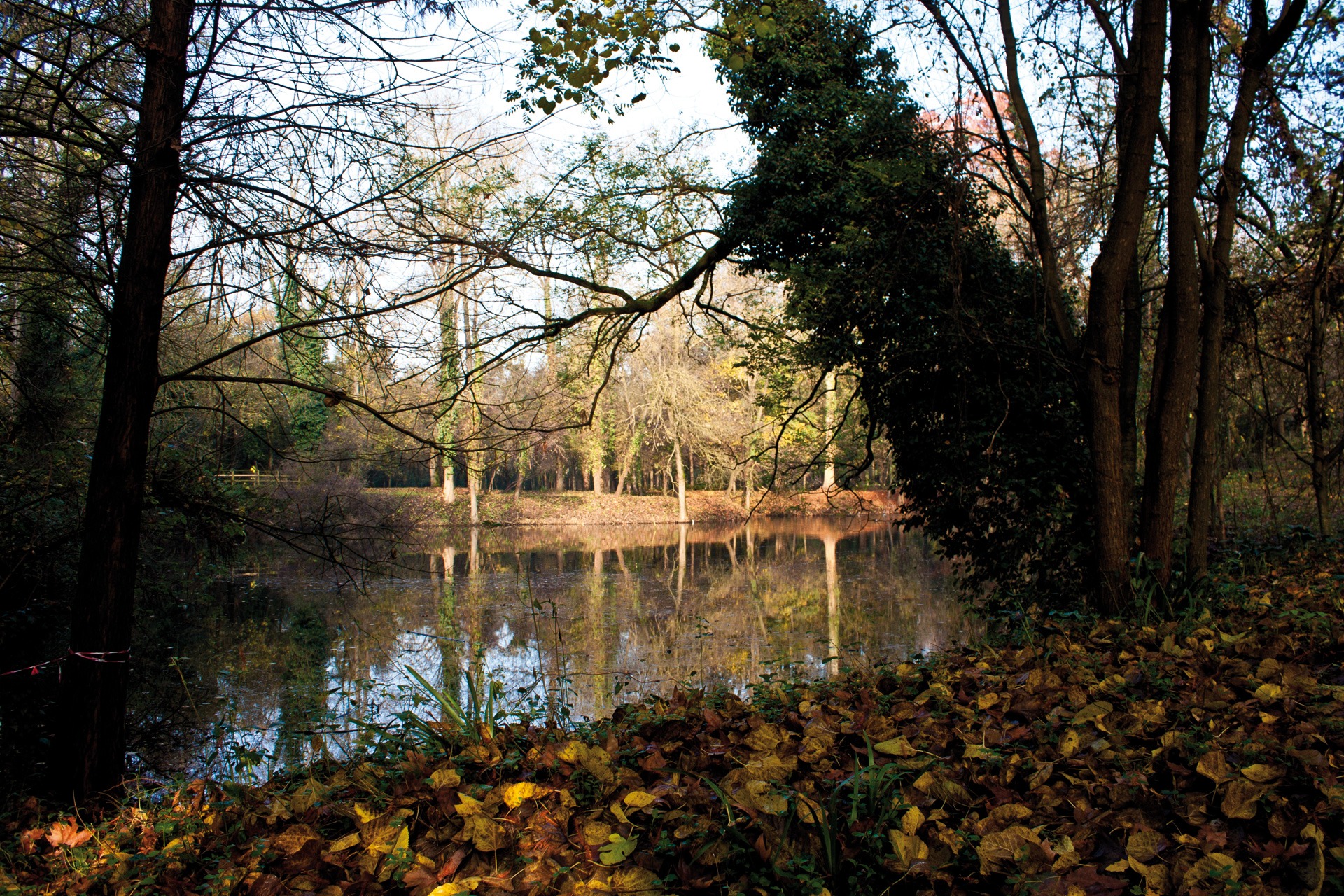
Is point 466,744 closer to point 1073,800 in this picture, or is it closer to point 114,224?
point 1073,800

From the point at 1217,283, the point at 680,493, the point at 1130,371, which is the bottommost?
the point at 680,493

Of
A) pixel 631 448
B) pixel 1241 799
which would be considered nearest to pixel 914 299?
pixel 1241 799

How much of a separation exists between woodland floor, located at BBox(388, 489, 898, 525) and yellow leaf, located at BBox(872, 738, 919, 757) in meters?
21.5

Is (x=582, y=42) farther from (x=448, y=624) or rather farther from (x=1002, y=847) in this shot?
(x=448, y=624)

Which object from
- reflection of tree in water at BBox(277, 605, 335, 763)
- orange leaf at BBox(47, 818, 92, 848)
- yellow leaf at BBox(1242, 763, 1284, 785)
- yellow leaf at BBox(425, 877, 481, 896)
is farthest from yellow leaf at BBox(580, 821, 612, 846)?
reflection of tree in water at BBox(277, 605, 335, 763)

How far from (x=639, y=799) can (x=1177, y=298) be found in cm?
475

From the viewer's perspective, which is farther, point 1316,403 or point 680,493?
point 680,493

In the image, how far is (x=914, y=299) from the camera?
21.9 ft

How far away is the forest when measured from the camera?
1735 mm

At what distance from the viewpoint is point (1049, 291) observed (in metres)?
5.32

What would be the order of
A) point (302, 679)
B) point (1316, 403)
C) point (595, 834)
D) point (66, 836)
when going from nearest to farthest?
point (595, 834), point (66, 836), point (1316, 403), point (302, 679)

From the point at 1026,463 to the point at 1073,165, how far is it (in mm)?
7222

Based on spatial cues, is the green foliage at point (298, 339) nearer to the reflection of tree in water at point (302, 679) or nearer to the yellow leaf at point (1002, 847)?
the reflection of tree in water at point (302, 679)

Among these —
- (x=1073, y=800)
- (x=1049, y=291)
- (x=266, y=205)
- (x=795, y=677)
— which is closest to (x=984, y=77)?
(x=1049, y=291)
